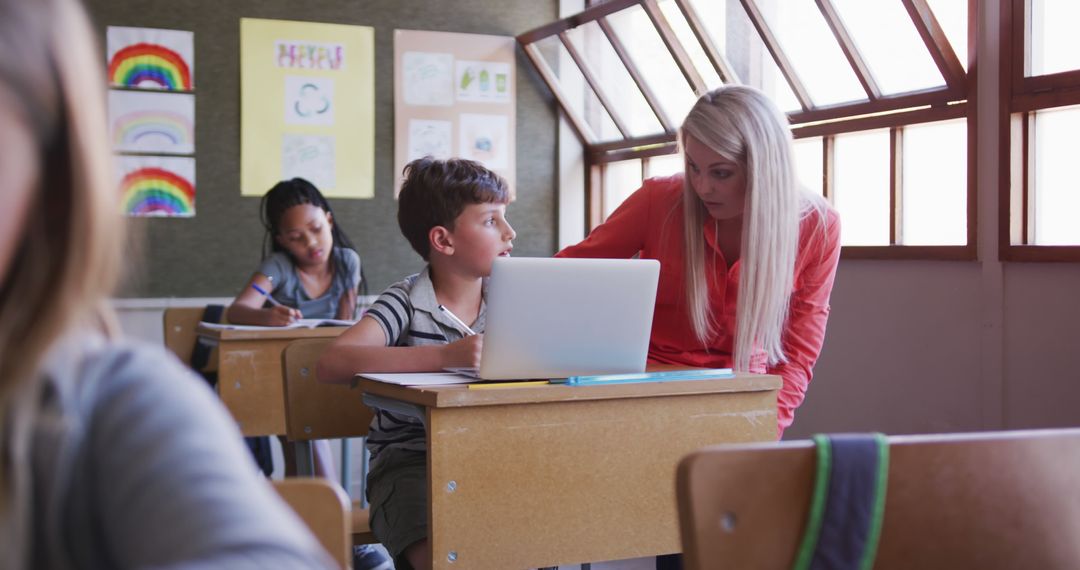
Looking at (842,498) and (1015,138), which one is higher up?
(1015,138)

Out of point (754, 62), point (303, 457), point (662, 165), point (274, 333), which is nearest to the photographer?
point (303, 457)

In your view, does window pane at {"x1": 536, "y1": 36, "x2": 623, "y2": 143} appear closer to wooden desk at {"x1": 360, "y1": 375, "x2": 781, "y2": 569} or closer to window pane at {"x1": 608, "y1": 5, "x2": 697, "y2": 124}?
window pane at {"x1": 608, "y1": 5, "x2": 697, "y2": 124}

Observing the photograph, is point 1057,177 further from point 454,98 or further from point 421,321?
point 454,98

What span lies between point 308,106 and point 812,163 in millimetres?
2656

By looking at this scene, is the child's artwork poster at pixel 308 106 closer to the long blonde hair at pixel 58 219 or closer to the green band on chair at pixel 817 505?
the green band on chair at pixel 817 505

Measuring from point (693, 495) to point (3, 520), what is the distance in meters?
0.54

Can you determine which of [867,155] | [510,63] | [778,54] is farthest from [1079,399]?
[510,63]

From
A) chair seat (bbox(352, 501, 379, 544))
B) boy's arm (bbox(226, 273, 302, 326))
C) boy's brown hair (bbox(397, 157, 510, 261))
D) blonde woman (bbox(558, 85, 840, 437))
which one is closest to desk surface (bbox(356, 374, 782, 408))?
blonde woman (bbox(558, 85, 840, 437))

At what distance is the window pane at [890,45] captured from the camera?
401cm

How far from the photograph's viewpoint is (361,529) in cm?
222

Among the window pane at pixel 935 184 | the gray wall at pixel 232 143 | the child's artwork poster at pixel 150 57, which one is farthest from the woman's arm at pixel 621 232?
the child's artwork poster at pixel 150 57

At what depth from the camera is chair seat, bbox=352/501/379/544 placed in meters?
2.16

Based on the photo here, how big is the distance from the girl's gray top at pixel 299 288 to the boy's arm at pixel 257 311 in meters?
0.04

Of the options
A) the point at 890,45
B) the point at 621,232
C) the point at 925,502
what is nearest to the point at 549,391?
the point at 621,232
